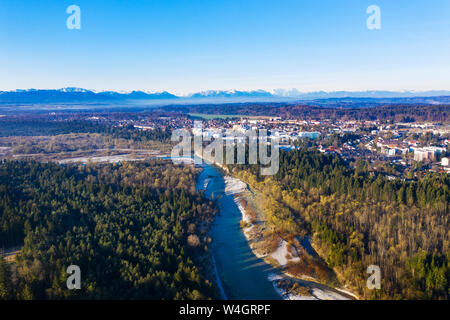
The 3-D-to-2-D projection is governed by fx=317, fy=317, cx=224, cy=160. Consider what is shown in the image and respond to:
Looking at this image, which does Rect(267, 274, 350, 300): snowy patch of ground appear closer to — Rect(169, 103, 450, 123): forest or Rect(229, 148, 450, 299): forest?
Rect(229, 148, 450, 299): forest

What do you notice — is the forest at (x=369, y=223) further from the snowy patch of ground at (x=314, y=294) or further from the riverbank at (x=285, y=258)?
the snowy patch of ground at (x=314, y=294)

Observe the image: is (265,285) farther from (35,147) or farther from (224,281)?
(35,147)

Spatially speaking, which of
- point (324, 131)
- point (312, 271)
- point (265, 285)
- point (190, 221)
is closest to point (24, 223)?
point (190, 221)

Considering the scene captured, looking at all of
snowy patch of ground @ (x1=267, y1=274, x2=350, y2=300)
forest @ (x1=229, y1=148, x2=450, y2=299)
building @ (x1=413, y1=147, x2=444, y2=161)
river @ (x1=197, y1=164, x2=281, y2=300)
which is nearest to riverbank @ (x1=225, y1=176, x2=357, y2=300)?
snowy patch of ground @ (x1=267, y1=274, x2=350, y2=300)

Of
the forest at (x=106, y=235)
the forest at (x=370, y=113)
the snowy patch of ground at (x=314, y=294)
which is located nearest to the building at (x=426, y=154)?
the forest at (x=106, y=235)

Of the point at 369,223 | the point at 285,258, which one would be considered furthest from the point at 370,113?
the point at 285,258
